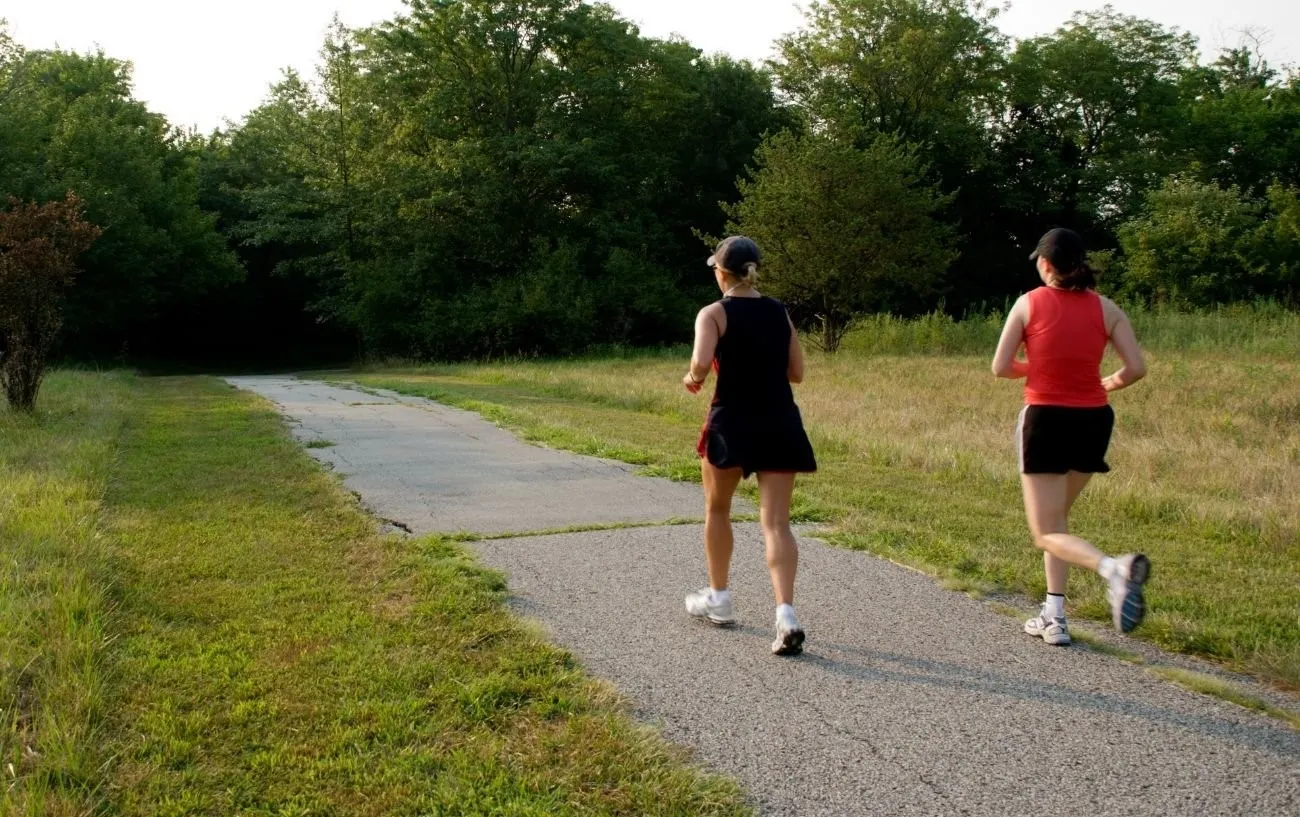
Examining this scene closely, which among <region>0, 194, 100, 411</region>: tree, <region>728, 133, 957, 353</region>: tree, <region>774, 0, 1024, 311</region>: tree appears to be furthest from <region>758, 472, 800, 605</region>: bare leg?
<region>774, 0, 1024, 311</region>: tree

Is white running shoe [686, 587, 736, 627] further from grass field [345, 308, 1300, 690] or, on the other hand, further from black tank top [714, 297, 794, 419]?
grass field [345, 308, 1300, 690]

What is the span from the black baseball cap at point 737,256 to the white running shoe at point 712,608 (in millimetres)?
1556

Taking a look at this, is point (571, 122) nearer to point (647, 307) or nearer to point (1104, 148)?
point (647, 307)

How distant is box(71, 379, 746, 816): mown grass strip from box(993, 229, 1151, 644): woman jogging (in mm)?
2179

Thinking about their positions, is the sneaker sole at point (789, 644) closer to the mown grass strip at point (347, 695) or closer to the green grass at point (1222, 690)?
the mown grass strip at point (347, 695)

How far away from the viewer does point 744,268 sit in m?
4.57

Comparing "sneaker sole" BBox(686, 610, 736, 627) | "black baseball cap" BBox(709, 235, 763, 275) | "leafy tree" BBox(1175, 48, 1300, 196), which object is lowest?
"sneaker sole" BBox(686, 610, 736, 627)

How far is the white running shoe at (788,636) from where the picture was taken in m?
4.44

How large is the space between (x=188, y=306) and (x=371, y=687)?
49451 millimetres

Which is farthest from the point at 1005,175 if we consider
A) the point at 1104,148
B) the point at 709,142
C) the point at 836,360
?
the point at 836,360

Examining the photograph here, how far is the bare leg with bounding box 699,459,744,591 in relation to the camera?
15.7ft

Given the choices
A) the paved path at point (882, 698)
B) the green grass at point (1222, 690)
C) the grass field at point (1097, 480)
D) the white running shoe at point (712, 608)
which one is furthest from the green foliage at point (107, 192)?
the green grass at point (1222, 690)

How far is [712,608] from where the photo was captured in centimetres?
491

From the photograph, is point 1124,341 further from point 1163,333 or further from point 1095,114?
point 1095,114
